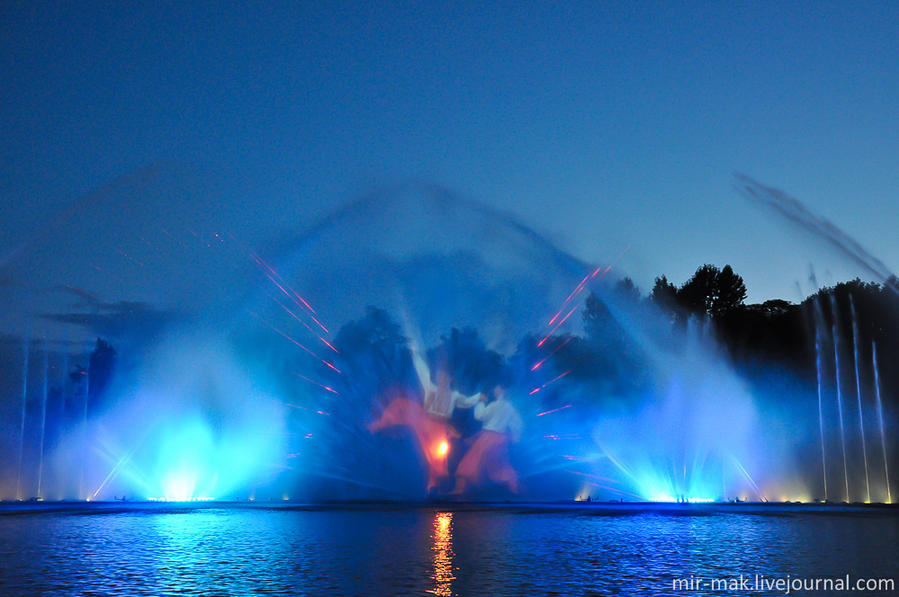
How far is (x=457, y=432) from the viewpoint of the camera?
76.6 meters

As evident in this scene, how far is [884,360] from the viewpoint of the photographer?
6719cm

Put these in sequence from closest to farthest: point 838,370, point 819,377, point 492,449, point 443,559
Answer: point 443,559
point 838,370
point 819,377
point 492,449

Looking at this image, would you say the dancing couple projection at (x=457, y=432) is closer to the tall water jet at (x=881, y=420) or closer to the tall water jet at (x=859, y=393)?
the tall water jet at (x=859, y=393)

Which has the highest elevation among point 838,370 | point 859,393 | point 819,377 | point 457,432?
point 838,370

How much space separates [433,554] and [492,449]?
2114 inches

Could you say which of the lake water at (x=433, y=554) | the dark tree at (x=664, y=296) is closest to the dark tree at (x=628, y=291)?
the dark tree at (x=664, y=296)

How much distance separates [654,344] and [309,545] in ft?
191

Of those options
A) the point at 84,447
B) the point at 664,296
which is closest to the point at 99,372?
the point at 84,447

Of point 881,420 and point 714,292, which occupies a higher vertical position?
point 714,292

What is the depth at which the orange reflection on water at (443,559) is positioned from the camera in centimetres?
1673

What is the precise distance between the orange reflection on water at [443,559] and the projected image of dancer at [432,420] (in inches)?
1565

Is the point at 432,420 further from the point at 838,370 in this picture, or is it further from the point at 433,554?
the point at 433,554

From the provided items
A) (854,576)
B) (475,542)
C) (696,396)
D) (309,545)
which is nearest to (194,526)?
(309,545)

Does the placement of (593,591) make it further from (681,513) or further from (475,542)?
(681,513)
